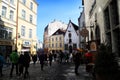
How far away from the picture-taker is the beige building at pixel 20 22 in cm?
2958

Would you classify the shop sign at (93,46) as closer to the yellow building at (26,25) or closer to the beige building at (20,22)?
the beige building at (20,22)

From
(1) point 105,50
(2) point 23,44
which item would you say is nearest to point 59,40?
(2) point 23,44

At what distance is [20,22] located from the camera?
111 ft

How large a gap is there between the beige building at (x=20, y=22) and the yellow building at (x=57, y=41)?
3676 centimetres

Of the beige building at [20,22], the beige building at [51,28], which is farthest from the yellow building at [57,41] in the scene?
the beige building at [20,22]

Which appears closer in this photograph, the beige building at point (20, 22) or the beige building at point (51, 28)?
the beige building at point (20, 22)

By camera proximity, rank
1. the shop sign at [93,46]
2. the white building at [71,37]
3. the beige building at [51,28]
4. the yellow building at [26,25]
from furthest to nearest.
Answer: the beige building at [51,28] < the white building at [71,37] < the yellow building at [26,25] < the shop sign at [93,46]

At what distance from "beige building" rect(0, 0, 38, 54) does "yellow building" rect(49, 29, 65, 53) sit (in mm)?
36759

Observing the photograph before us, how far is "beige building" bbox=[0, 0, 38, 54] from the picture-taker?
2958cm

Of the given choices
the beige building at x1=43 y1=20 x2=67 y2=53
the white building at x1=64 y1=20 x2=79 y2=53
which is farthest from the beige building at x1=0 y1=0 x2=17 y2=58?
the beige building at x1=43 y1=20 x2=67 y2=53

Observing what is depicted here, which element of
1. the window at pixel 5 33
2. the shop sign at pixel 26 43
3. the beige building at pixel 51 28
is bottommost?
the shop sign at pixel 26 43

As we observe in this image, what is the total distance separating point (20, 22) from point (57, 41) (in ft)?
149

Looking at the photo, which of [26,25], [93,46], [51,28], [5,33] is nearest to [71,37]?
[51,28]

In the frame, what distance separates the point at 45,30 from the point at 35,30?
159 ft
